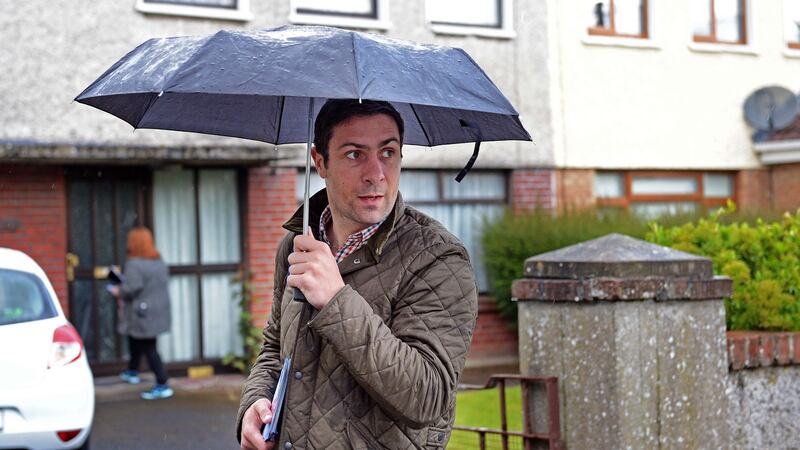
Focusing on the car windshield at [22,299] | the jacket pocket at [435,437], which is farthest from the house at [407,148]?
the jacket pocket at [435,437]

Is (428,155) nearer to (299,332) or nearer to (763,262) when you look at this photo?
(763,262)

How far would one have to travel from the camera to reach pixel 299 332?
3076 millimetres

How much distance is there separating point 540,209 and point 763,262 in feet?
29.2

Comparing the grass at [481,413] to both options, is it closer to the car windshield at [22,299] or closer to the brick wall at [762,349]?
the brick wall at [762,349]

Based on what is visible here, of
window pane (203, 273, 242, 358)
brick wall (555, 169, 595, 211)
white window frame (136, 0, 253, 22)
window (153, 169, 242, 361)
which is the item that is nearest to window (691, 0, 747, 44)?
brick wall (555, 169, 595, 211)

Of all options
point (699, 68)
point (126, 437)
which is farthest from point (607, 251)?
point (699, 68)

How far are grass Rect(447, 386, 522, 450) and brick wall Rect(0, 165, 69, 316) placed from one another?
195 inches

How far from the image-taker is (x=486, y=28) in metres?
15.8

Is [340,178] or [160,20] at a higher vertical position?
[160,20]

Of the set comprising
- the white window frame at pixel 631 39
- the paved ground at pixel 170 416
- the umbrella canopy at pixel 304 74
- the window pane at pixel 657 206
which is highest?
the white window frame at pixel 631 39

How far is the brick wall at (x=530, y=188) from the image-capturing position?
53.2ft

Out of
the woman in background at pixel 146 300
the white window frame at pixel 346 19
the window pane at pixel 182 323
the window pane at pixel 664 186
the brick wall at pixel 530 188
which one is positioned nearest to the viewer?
the woman in background at pixel 146 300

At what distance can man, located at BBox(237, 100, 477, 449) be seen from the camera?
286 centimetres

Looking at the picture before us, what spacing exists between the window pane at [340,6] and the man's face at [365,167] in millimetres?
11779
